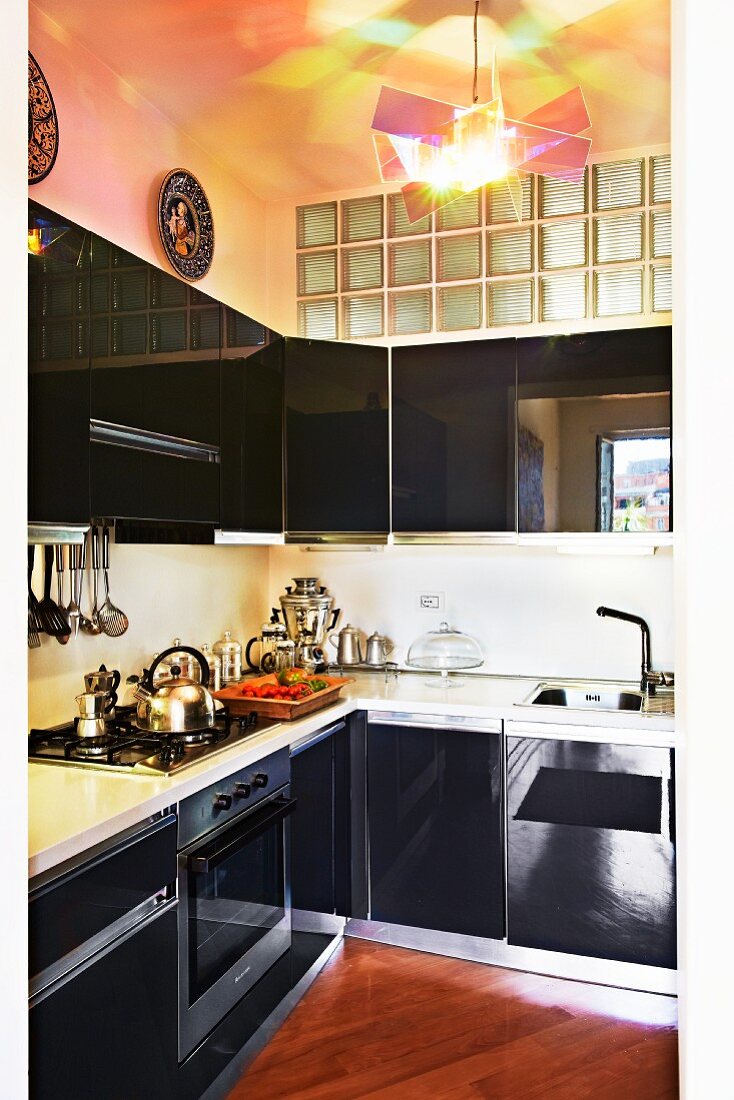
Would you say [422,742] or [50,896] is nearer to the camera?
[50,896]

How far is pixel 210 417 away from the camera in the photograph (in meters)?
2.47

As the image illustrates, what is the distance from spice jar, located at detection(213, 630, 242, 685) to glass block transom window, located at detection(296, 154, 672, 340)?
145cm

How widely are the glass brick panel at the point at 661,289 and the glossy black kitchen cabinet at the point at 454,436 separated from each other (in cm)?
63

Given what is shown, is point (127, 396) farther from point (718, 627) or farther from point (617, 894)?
point (617, 894)

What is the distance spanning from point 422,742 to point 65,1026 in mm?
1500

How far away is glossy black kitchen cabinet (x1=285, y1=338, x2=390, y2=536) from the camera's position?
3.07 m

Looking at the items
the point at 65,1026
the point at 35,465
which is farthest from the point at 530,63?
the point at 65,1026

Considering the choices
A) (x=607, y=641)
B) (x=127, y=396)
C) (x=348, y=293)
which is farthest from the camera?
(x=348, y=293)

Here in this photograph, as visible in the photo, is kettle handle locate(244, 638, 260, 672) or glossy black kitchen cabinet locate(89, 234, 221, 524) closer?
glossy black kitchen cabinet locate(89, 234, 221, 524)

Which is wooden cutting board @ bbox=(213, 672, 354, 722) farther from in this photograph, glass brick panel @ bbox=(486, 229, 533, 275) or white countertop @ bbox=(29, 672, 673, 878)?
glass brick panel @ bbox=(486, 229, 533, 275)

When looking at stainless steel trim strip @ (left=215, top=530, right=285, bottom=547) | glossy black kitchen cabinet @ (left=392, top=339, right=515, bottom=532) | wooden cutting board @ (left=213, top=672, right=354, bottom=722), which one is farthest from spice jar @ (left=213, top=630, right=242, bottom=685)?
glossy black kitchen cabinet @ (left=392, top=339, right=515, bottom=532)

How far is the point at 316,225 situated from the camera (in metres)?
3.53

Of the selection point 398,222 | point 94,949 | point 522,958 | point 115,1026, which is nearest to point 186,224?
point 398,222

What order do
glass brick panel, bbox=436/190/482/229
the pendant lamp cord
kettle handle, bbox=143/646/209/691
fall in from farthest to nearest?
glass brick panel, bbox=436/190/482/229 < kettle handle, bbox=143/646/209/691 < the pendant lamp cord
